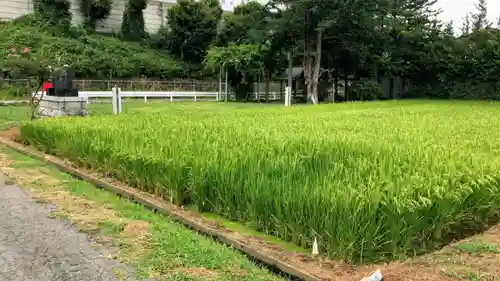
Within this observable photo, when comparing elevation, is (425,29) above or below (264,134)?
above

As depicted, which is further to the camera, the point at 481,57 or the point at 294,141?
the point at 481,57

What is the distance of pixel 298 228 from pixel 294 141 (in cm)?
251

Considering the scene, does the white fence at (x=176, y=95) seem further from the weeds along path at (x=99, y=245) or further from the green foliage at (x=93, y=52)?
the weeds along path at (x=99, y=245)

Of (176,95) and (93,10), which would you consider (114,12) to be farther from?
(176,95)

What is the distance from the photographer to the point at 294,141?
651cm

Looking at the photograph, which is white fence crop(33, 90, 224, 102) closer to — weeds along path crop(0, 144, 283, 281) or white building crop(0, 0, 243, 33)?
white building crop(0, 0, 243, 33)

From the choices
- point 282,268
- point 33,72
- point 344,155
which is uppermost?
point 33,72

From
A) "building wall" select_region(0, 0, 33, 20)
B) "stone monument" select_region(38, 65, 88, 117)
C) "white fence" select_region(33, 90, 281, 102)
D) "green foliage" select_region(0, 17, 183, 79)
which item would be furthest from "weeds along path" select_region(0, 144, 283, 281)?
"building wall" select_region(0, 0, 33, 20)

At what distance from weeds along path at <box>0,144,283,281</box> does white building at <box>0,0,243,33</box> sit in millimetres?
33866

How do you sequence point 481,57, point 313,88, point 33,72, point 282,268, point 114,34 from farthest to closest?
1. point 114,34
2. point 481,57
3. point 313,88
4. point 33,72
5. point 282,268

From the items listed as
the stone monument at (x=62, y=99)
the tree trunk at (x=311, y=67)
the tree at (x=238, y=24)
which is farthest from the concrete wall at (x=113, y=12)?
the stone monument at (x=62, y=99)

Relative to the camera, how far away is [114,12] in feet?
137

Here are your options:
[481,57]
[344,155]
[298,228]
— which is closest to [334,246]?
[298,228]

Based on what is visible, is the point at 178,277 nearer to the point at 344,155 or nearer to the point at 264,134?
the point at 344,155
